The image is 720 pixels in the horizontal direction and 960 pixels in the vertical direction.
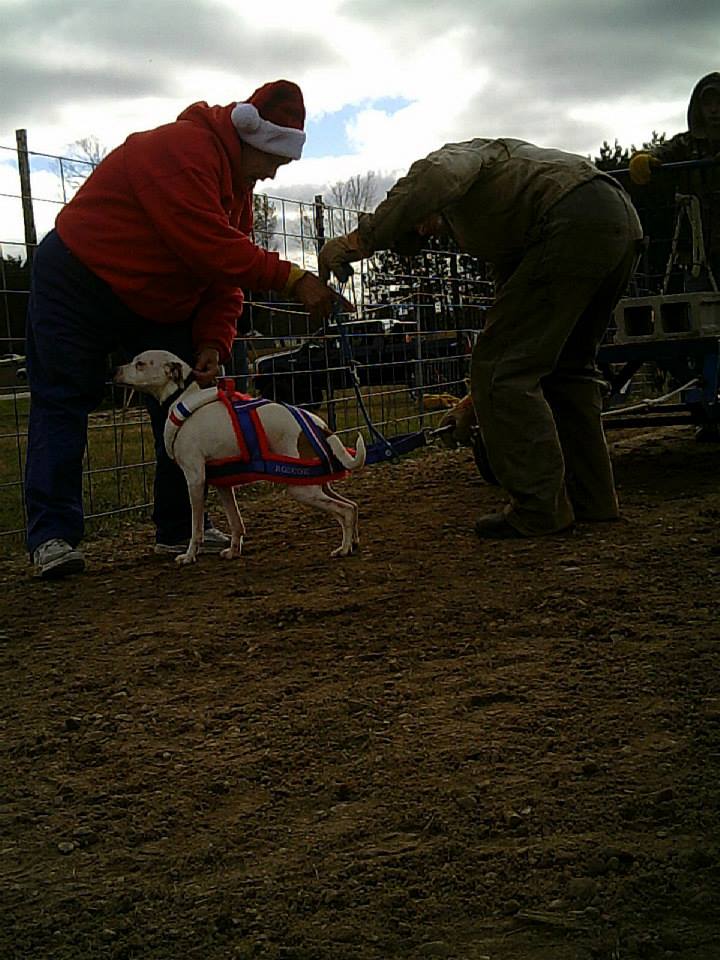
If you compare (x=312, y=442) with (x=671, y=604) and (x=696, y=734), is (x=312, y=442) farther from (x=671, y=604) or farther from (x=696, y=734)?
(x=696, y=734)

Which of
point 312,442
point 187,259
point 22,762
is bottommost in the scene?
point 22,762

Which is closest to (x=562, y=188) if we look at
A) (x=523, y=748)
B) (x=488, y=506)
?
(x=488, y=506)

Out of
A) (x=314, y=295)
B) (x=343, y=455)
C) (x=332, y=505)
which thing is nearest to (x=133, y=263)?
(x=314, y=295)

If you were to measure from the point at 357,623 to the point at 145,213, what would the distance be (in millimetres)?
1766

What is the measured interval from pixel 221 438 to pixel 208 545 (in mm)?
590

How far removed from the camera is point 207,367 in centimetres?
427

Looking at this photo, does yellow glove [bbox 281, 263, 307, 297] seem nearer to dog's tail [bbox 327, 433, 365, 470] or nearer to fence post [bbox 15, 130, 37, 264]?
dog's tail [bbox 327, 433, 365, 470]

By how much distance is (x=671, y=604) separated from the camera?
312 centimetres

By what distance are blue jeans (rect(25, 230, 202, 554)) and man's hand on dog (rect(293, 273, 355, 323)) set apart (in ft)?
2.28

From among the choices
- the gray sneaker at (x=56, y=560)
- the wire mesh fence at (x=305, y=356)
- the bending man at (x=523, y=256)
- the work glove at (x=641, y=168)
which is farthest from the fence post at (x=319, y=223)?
the gray sneaker at (x=56, y=560)

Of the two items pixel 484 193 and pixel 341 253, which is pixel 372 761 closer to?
pixel 341 253

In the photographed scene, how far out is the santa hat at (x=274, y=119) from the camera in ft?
13.3

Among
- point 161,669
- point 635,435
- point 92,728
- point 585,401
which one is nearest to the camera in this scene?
point 92,728

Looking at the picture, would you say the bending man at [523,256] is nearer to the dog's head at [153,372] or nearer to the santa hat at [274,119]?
the santa hat at [274,119]
